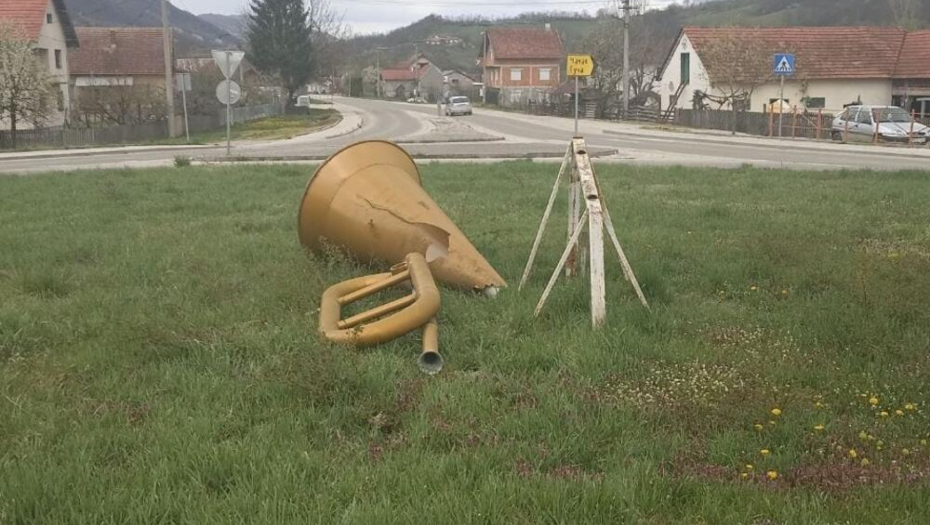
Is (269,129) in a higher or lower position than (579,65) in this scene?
lower

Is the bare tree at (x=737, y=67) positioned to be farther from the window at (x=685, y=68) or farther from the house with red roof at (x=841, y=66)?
the window at (x=685, y=68)

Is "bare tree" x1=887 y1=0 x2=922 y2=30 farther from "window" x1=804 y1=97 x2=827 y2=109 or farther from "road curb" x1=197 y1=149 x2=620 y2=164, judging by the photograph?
"road curb" x1=197 y1=149 x2=620 y2=164

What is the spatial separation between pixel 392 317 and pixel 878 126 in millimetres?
29904

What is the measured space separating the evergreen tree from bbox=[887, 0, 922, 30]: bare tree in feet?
144

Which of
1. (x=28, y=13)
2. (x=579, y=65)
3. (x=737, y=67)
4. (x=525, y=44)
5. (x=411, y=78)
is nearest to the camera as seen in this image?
(x=579, y=65)

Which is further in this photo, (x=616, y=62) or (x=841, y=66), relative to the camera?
(x=616, y=62)

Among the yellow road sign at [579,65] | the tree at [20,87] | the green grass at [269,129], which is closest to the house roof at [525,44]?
the green grass at [269,129]

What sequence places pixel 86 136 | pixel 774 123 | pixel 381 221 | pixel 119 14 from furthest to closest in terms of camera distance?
pixel 119 14, pixel 774 123, pixel 86 136, pixel 381 221

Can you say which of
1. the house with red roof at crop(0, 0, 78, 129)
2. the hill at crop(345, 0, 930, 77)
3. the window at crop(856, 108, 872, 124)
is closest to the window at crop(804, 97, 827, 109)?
the window at crop(856, 108, 872, 124)

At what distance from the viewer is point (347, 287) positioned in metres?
6.11

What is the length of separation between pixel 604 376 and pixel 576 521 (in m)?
1.62

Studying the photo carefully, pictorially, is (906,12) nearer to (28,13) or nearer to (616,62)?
(616,62)

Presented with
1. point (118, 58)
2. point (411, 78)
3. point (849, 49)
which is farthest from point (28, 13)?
point (411, 78)

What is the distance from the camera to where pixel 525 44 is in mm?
87000
